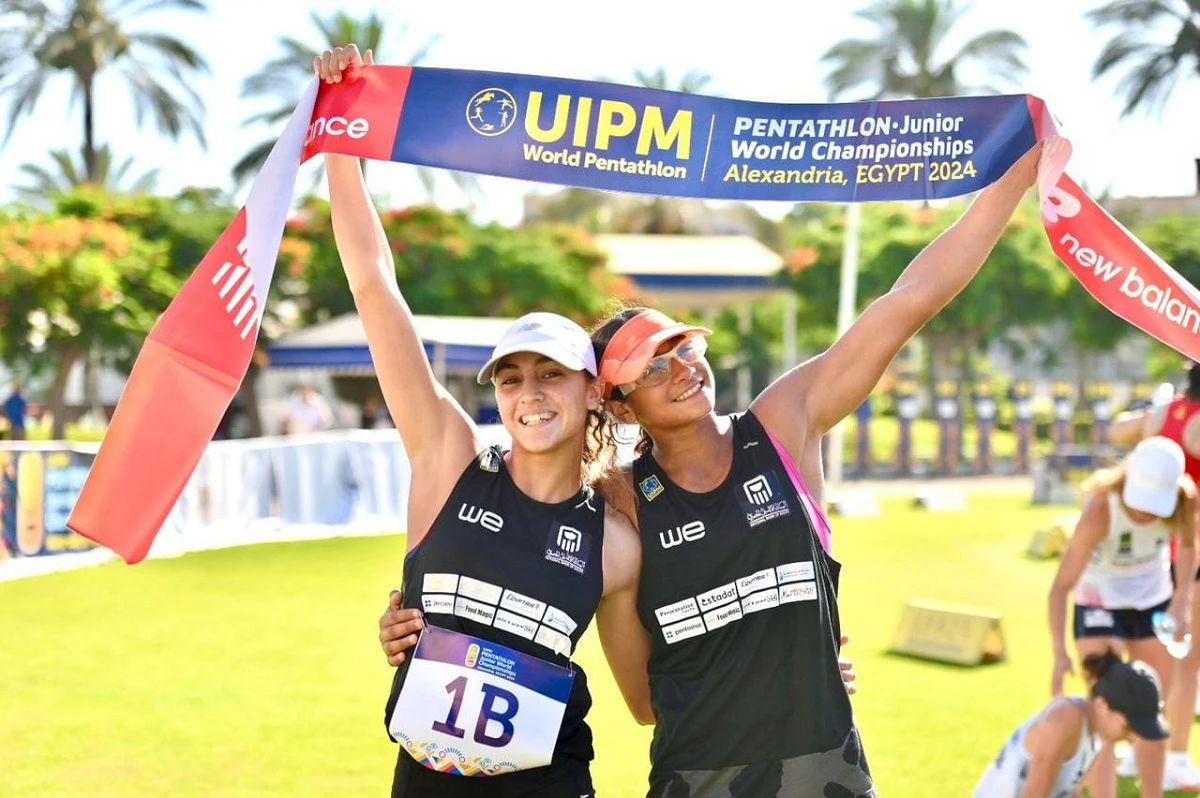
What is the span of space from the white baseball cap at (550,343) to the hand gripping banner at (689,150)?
815 millimetres

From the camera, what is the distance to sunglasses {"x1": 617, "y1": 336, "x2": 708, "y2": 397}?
3467 mm

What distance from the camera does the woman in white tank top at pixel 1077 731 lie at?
5035mm

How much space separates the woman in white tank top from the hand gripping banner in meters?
1.46

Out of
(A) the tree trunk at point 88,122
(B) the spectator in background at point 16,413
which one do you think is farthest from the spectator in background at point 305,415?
(A) the tree trunk at point 88,122

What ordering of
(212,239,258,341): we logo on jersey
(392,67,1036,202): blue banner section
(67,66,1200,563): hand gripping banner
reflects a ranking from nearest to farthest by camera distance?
(212,239,258,341): we logo on jersey
(67,66,1200,563): hand gripping banner
(392,67,1036,202): blue banner section

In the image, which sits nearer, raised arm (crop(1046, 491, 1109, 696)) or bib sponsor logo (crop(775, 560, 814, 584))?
bib sponsor logo (crop(775, 560, 814, 584))

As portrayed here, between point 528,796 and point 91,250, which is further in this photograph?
A: point 91,250

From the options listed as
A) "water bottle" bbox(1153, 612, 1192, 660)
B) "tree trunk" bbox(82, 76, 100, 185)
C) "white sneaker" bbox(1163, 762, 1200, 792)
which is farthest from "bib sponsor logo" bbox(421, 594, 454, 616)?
"tree trunk" bbox(82, 76, 100, 185)

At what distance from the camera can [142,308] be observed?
2877 cm

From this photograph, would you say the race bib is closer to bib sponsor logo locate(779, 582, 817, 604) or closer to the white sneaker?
bib sponsor logo locate(779, 582, 817, 604)

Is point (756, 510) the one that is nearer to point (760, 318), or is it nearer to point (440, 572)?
point (440, 572)

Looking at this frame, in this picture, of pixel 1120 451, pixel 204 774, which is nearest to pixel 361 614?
pixel 204 774

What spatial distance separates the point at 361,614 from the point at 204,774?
16.6 feet

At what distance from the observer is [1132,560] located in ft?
20.9
